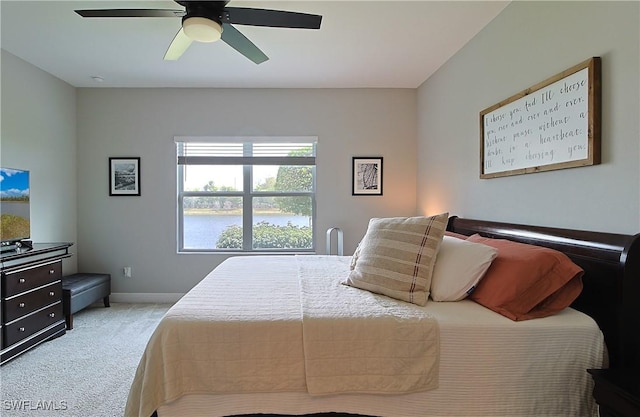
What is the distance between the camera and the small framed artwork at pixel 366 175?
4004mm

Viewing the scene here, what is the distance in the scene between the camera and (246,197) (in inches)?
162

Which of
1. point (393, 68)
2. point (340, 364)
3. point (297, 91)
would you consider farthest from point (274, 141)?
point (340, 364)

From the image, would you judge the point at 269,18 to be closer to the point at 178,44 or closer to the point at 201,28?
the point at 201,28

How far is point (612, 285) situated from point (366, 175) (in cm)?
280

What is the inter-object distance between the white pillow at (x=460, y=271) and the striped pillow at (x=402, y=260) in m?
0.05

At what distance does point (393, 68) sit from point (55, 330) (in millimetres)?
3999

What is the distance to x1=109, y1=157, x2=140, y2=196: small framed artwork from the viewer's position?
396 centimetres

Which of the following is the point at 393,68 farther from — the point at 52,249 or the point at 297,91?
the point at 52,249

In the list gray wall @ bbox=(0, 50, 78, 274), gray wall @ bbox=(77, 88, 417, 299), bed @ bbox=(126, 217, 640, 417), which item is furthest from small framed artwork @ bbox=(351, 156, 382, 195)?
gray wall @ bbox=(0, 50, 78, 274)

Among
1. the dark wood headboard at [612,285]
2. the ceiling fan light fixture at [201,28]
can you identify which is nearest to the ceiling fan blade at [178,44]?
the ceiling fan light fixture at [201,28]

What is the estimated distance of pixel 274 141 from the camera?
3998 millimetres

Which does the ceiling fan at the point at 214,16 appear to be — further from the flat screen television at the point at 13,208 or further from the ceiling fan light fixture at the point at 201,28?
the flat screen television at the point at 13,208

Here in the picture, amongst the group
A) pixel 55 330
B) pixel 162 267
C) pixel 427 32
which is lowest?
pixel 55 330

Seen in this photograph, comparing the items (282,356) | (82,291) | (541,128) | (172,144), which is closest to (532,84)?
(541,128)
